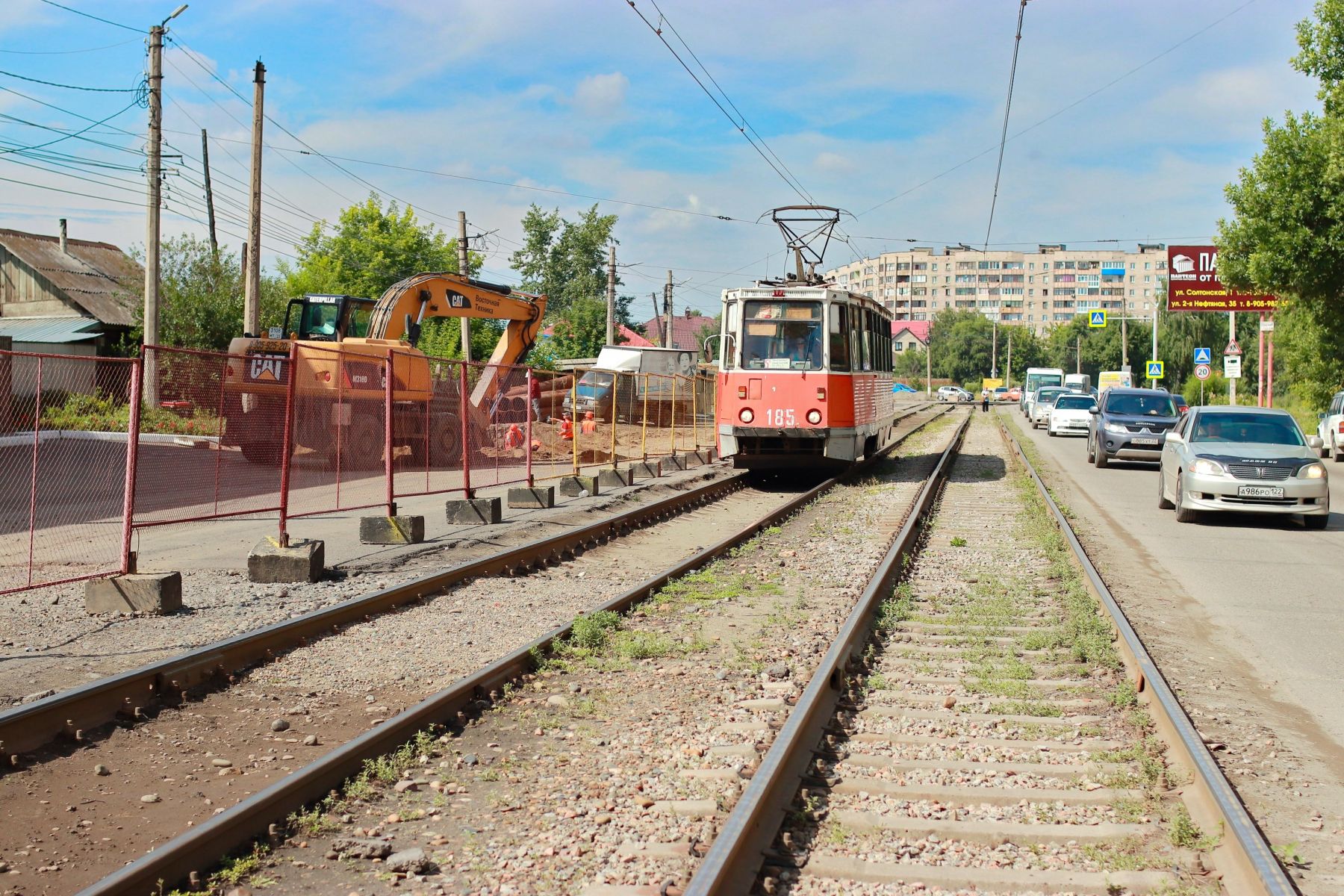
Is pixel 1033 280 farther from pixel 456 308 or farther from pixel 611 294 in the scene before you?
pixel 456 308

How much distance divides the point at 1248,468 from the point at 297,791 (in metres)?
12.6

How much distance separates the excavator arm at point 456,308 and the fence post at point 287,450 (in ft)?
34.1

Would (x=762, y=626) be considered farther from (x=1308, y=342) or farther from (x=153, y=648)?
(x=1308, y=342)

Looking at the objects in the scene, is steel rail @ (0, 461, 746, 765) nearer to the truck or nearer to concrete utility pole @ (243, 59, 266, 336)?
the truck

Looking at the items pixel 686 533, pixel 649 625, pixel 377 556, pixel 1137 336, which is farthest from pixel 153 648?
pixel 1137 336

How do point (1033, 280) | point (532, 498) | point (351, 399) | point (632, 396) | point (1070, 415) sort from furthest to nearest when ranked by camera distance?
point (1033, 280) → point (1070, 415) → point (632, 396) → point (532, 498) → point (351, 399)

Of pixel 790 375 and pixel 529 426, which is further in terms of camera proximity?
pixel 790 375

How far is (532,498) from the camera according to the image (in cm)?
1608

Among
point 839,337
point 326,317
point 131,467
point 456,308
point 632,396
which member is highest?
point 456,308

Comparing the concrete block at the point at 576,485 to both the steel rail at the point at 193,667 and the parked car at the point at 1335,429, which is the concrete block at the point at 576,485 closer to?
the steel rail at the point at 193,667

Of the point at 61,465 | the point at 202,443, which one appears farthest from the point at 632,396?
the point at 61,465

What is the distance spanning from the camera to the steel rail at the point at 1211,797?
12.6 feet

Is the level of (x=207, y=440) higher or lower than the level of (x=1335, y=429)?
lower

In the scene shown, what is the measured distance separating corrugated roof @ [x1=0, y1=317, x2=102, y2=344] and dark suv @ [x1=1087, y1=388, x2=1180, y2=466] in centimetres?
3170
